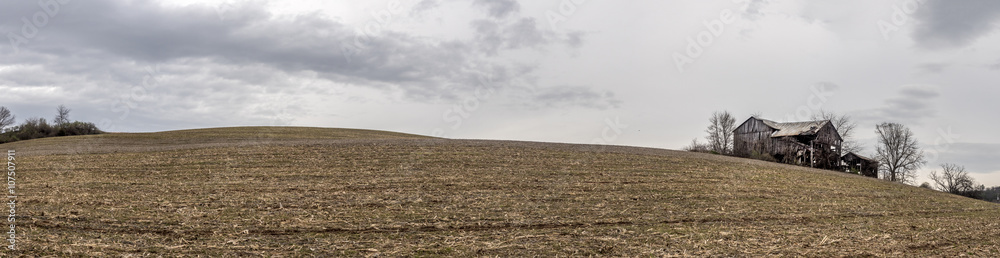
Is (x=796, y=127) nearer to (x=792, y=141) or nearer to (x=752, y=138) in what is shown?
(x=752, y=138)

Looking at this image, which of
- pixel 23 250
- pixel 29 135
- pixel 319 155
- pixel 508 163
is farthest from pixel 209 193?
pixel 29 135

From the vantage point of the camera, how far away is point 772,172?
3288 centimetres

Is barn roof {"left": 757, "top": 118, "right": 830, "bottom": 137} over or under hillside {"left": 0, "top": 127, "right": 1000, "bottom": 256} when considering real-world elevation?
over

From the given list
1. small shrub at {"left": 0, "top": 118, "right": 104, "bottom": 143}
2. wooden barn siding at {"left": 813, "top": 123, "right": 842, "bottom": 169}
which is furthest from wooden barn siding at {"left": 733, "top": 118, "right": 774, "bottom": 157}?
small shrub at {"left": 0, "top": 118, "right": 104, "bottom": 143}

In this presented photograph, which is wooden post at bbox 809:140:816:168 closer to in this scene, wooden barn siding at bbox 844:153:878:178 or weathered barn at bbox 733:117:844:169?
weathered barn at bbox 733:117:844:169

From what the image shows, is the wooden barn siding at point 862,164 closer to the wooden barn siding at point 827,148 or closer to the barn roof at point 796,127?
the wooden barn siding at point 827,148

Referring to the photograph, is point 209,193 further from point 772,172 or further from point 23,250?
point 772,172

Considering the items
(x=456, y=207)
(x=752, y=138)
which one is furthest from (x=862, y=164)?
(x=456, y=207)

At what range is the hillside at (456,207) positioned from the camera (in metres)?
13.2

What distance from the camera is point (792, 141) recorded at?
48969 mm

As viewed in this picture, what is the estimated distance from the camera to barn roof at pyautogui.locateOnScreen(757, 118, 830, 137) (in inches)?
1976

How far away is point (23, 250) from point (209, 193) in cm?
857

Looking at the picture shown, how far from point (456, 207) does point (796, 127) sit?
Answer: 146 feet

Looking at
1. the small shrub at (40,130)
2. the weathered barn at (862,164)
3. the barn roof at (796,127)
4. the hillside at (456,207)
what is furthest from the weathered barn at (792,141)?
the small shrub at (40,130)
